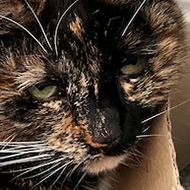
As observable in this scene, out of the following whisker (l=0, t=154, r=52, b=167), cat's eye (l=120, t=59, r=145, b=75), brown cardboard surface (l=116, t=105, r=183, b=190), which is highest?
cat's eye (l=120, t=59, r=145, b=75)

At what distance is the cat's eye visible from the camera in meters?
0.79

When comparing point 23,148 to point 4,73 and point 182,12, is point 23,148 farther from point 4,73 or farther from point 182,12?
point 182,12

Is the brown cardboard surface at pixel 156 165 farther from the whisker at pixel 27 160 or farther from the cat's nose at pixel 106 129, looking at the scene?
the whisker at pixel 27 160

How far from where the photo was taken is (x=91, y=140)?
74cm

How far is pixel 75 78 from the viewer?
74 centimetres

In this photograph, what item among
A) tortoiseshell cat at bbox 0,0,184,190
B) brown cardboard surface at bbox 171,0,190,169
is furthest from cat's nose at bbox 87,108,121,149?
brown cardboard surface at bbox 171,0,190,169

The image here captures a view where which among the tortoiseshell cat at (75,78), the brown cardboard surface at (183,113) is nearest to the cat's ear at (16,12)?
the tortoiseshell cat at (75,78)

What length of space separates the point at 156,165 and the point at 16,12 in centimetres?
36

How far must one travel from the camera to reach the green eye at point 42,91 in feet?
2.50

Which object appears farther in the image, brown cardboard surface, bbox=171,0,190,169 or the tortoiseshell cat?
brown cardboard surface, bbox=171,0,190,169

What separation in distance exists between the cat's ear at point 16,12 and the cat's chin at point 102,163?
256 millimetres

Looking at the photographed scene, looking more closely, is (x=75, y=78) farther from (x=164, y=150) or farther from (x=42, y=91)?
(x=164, y=150)

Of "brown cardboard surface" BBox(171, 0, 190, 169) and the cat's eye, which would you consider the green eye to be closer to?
the cat's eye

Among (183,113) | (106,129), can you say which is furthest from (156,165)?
(183,113)
